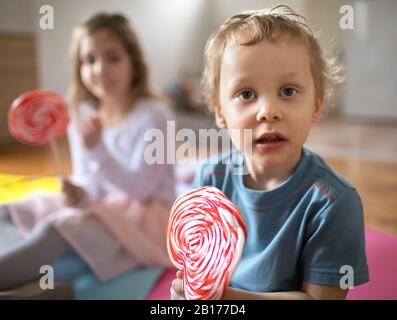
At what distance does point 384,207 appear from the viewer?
94.6 inches

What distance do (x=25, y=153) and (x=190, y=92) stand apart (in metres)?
2.35

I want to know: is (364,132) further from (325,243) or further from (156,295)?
(325,243)

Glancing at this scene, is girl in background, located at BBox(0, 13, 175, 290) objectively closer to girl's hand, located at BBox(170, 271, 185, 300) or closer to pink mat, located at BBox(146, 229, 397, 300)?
pink mat, located at BBox(146, 229, 397, 300)

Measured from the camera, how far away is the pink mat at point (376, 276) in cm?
112

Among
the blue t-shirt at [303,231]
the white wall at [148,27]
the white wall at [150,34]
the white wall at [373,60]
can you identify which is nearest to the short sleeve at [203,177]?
the blue t-shirt at [303,231]

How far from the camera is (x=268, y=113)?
28.8 inches

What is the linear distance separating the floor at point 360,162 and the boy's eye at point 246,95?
3.66 feet

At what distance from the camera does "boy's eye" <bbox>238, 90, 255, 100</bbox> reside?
77 centimetres

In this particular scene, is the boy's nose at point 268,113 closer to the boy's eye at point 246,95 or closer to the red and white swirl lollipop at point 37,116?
the boy's eye at point 246,95

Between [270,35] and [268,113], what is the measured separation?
128 mm

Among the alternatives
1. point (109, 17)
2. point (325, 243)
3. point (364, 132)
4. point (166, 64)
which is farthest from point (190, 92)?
point (325, 243)

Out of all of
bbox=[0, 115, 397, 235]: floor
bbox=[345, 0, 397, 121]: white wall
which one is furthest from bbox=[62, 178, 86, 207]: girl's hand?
bbox=[345, 0, 397, 121]: white wall
